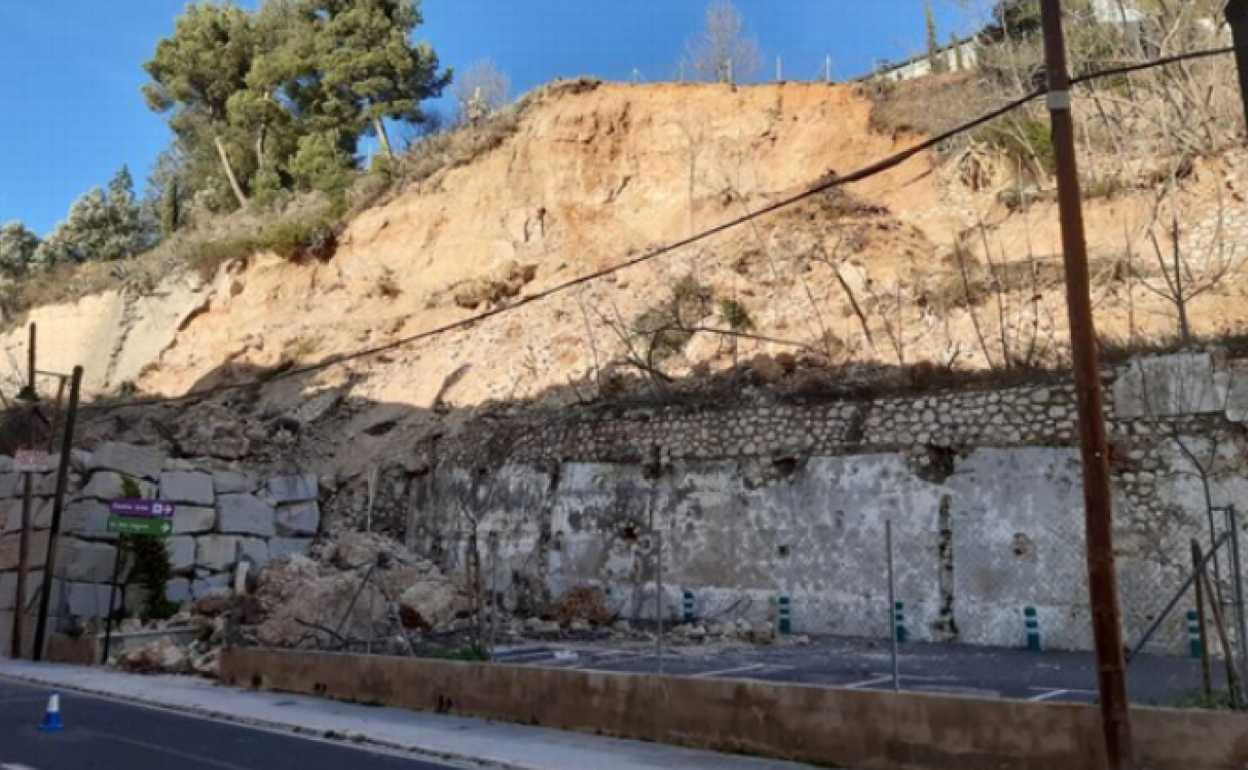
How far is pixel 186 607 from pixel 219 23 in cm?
3423

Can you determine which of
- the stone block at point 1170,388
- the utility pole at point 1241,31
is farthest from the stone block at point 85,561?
the utility pole at point 1241,31

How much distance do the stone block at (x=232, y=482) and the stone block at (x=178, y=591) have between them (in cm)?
248

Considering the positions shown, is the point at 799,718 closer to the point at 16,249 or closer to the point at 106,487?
the point at 106,487

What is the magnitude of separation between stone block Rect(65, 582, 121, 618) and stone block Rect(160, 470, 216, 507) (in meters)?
2.52

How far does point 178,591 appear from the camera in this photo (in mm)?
24016

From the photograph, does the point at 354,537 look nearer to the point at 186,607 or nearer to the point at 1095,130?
the point at 186,607

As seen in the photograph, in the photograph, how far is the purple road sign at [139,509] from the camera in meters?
19.9

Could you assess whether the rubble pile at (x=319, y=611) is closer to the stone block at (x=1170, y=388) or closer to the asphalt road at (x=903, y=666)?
the asphalt road at (x=903, y=666)

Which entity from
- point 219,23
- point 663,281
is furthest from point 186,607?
point 219,23

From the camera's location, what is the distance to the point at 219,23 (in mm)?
48312

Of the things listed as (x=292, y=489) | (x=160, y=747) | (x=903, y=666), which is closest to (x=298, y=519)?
(x=292, y=489)

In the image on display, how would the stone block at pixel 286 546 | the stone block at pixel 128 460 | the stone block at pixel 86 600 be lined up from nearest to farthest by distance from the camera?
the stone block at pixel 86 600, the stone block at pixel 128 460, the stone block at pixel 286 546

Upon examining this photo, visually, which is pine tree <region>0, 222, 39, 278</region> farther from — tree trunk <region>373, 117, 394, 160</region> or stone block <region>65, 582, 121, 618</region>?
stone block <region>65, 582, 121, 618</region>

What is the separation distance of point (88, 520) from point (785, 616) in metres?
16.1
